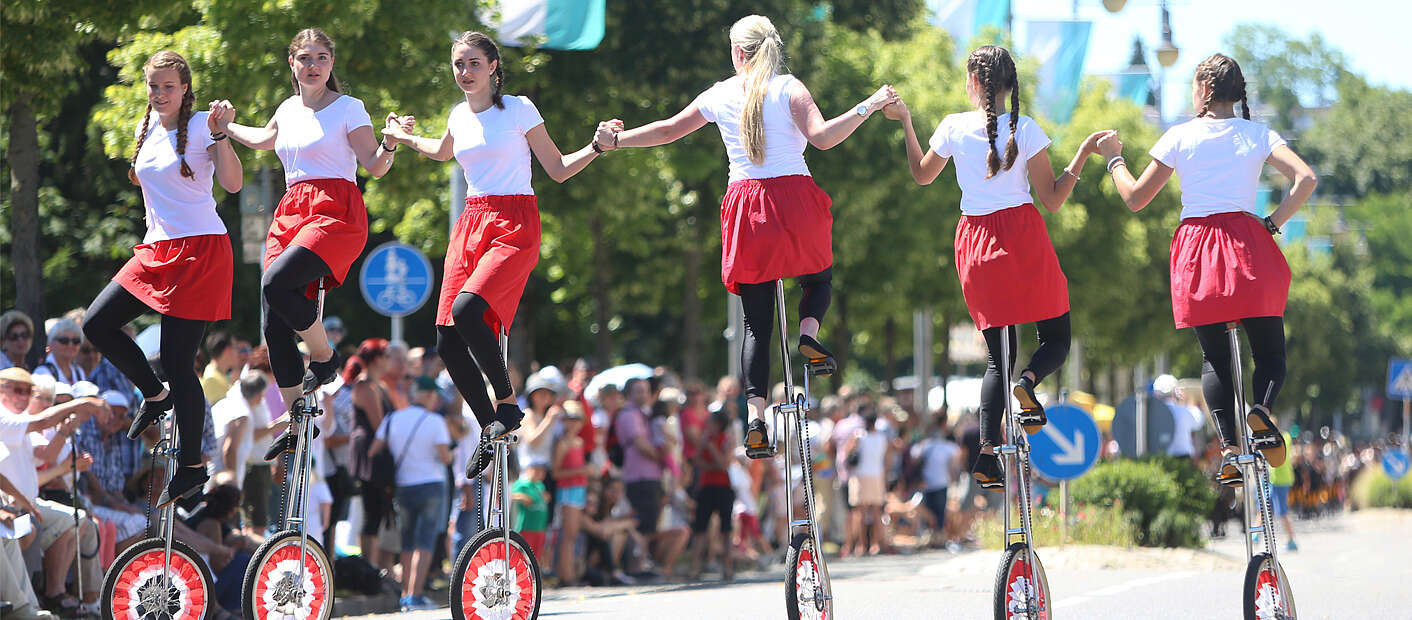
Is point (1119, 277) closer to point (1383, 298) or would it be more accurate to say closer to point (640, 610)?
point (640, 610)

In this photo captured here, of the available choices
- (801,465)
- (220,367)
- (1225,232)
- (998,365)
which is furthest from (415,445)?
(1225,232)

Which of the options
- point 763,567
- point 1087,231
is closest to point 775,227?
point 763,567

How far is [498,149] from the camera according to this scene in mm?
8695

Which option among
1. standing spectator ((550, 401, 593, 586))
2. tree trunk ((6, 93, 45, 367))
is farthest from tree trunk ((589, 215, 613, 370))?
tree trunk ((6, 93, 45, 367))

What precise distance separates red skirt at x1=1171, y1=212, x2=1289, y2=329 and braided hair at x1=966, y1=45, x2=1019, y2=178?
994 mm

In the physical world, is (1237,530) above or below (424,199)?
below

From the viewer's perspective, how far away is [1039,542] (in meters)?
18.1

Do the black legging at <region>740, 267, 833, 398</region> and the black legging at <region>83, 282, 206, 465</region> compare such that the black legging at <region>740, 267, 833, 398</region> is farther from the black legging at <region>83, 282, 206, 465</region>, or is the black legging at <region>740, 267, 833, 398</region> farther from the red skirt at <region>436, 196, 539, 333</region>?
the black legging at <region>83, 282, 206, 465</region>

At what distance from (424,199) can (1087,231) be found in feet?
63.1

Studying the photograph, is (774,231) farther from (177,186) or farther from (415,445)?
(415,445)

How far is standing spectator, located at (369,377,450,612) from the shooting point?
14438 mm

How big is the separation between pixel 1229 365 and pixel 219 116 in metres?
4.89

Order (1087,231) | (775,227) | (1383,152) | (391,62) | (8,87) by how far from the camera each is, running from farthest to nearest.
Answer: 1. (1383,152)
2. (1087,231)
3. (391,62)
4. (8,87)
5. (775,227)

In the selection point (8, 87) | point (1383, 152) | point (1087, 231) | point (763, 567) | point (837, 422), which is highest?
point (1383, 152)
